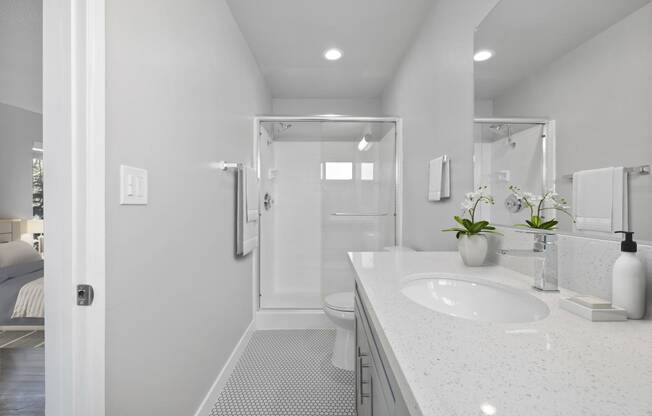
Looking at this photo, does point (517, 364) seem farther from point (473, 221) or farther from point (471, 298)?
point (473, 221)

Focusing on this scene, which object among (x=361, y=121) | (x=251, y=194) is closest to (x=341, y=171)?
(x=361, y=121)

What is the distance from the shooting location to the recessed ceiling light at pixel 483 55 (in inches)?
54.4

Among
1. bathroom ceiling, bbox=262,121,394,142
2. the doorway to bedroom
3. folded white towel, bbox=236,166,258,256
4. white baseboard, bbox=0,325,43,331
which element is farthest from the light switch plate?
bathroom ceiling, bbox=262,121,394,142

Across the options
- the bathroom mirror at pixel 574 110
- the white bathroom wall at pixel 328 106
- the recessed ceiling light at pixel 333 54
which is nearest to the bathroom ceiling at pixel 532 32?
the bathroom mirror at pixel 574 110

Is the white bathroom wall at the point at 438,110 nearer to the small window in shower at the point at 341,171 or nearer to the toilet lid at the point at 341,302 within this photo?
the small window in shower at the point at 341,171

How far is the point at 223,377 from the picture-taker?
1880 millimetres

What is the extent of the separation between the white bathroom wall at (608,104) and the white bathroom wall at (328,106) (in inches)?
117

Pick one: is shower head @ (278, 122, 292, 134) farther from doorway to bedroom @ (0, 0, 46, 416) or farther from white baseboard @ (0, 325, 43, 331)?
white baseboard @ (0, 325, 43, 331)

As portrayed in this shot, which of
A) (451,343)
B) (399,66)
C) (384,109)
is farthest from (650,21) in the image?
(384,109)

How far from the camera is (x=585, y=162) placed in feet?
2.88

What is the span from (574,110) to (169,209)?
1.44 m

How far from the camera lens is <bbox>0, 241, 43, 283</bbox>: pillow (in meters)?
0.98

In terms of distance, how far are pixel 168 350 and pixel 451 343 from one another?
3.80 ft

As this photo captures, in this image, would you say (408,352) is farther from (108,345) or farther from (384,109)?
(384,109)
